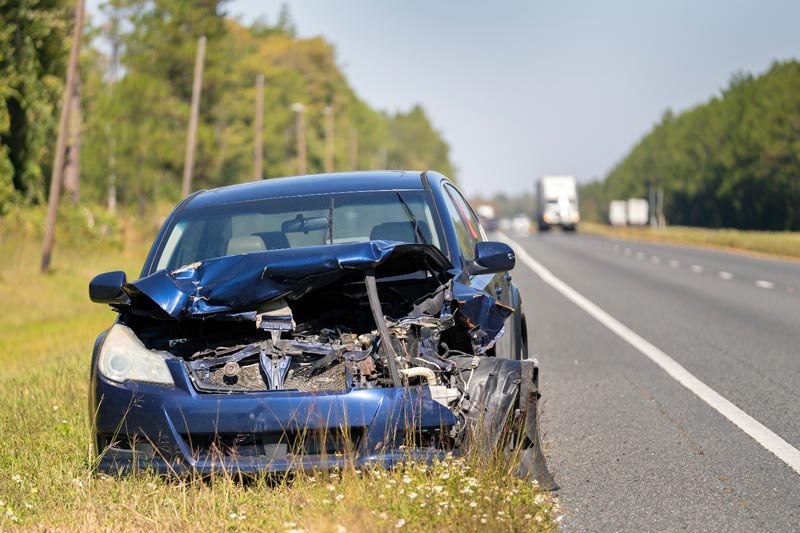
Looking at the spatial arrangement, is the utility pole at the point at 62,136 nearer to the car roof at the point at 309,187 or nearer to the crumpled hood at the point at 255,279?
the car roof at the point at 309,187

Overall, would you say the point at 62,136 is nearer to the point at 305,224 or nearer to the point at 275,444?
the point at 305,224

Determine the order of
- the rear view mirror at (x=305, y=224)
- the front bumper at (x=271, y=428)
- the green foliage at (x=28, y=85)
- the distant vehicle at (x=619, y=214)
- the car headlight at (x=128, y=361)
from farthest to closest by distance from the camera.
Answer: the distant vehicle at (x=619, y=214) → the green foliage at (x=28, y=85) → the rear view mirror at (x=305, y=224) → the car headlight at (x=128, y=361) → the front bumper at (x=271, y=428)

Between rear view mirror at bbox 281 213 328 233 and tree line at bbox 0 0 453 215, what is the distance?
75.3 ft

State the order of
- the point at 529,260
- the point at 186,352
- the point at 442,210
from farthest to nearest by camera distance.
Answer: the point at 529,260
the point at 442,210
the point at 186,352

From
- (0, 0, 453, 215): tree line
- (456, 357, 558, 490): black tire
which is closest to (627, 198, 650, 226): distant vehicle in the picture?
(0, 0, 453, 215): tree line

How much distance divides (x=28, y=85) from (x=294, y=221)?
2668cm

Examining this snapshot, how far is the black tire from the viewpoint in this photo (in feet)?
17.8

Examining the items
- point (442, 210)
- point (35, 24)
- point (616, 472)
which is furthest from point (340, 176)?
point (35, 24)

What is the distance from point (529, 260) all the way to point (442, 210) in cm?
2786

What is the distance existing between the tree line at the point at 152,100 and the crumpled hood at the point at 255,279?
79.2 ft

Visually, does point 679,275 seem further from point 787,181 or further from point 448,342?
point 787,181

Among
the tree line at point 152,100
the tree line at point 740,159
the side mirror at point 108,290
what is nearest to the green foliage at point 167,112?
the tree line at point 152,100

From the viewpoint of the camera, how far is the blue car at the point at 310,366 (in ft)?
17.5

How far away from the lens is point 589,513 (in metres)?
5.57
